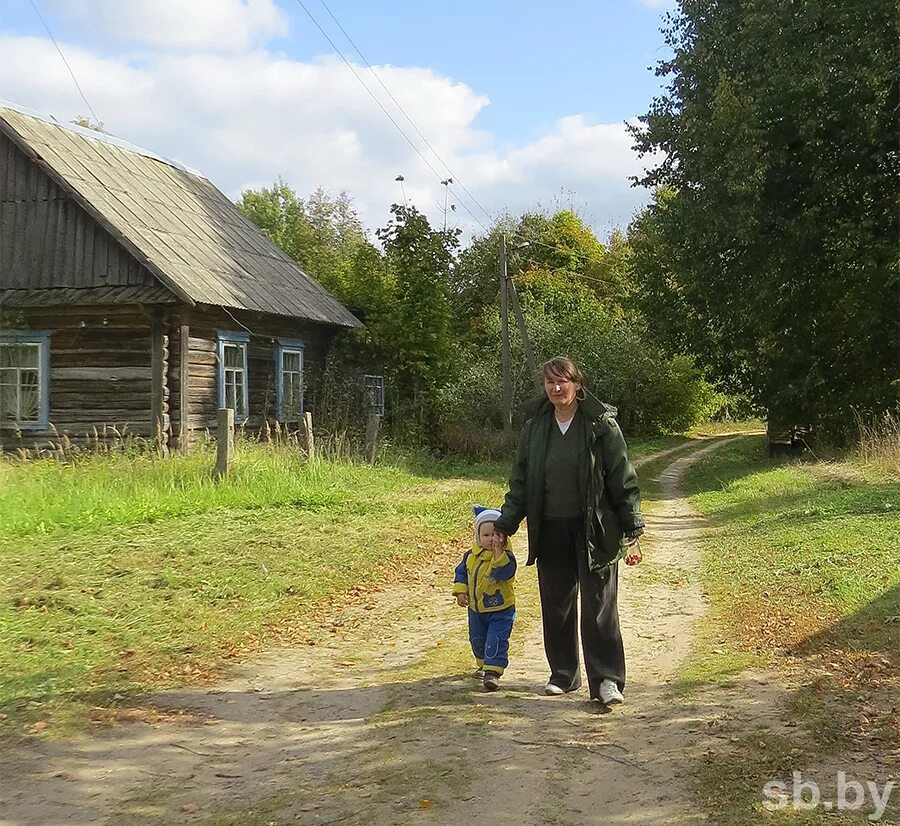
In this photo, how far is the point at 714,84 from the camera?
22188mm

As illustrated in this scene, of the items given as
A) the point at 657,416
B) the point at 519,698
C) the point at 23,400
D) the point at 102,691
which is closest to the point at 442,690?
the point at 519,698

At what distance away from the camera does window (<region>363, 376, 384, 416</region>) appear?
2320 centimetres

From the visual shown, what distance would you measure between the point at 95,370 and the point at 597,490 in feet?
46.0

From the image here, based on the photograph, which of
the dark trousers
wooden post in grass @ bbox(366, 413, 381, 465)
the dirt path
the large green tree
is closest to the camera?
the dirt path

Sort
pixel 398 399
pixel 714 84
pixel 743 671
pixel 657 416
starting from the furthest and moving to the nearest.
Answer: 1. pixel 657 416
2. pixel 398 399
3. pixel 714 84
4. pixel 743 671

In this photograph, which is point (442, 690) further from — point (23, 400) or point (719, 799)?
point (23, 400)

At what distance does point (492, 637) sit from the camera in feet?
20.2

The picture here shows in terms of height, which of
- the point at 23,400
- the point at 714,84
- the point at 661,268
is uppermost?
the point at 714,84

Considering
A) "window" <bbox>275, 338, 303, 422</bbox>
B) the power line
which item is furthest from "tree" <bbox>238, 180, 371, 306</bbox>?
"window" <bbox>275, 338, 303, 422</bbox>

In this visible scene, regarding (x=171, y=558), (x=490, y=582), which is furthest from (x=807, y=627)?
(x=171, y=558)

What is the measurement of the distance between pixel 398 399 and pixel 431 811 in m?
20.4

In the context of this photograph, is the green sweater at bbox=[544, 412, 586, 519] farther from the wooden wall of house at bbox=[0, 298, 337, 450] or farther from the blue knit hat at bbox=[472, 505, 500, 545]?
the wooden wall of house at bbox=[0, 298, 337, 450]

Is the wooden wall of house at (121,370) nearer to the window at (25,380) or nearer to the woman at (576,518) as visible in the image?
the window at (25,380)

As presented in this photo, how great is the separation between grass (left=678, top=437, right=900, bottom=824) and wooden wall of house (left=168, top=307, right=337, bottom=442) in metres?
8.99
